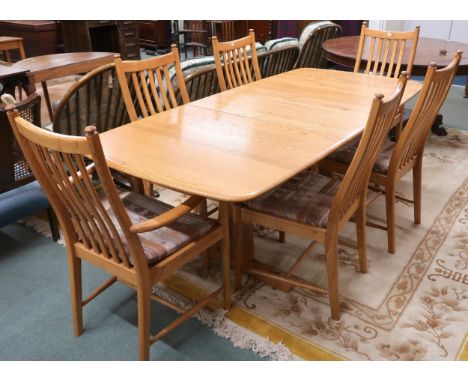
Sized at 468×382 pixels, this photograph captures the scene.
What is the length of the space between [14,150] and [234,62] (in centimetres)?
134

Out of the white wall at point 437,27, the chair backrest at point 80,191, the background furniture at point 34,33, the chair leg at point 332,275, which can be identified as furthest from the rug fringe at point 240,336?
the background furniture at point 34,33

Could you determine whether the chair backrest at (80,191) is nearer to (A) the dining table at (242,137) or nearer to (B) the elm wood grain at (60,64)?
(A) the dining table at (242,137)

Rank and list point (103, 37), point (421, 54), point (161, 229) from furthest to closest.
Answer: point (103, 37)
point (421, 54)
point (161, 229)

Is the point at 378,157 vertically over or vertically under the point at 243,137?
under

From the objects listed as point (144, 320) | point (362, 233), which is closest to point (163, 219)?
point (144, 320)

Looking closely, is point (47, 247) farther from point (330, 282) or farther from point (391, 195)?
point (391, 195)

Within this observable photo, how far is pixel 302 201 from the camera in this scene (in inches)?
69.7

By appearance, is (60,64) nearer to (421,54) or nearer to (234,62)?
(234,62)

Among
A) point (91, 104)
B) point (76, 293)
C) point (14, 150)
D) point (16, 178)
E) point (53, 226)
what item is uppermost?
point (91, 104)

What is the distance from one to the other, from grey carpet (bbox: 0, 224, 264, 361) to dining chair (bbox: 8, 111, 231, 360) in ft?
0.32

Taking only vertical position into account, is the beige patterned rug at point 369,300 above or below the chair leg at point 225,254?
below

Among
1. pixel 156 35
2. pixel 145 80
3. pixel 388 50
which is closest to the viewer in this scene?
pixel 145 80

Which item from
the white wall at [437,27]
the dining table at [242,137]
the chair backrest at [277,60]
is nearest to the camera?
the dining table at [242,137]

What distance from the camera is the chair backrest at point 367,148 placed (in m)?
1.39
